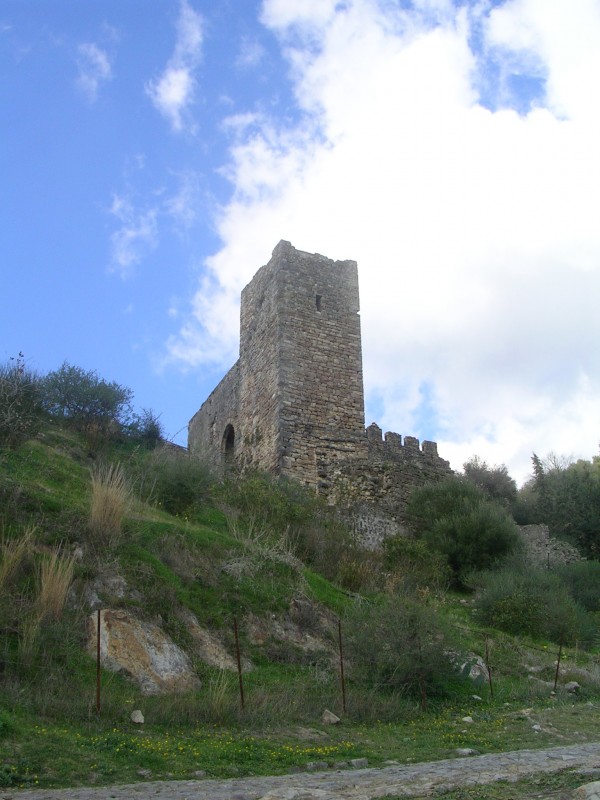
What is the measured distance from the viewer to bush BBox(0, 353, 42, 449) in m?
12.9

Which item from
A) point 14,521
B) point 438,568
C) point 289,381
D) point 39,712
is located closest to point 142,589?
point 14,521

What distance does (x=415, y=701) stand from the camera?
866cm

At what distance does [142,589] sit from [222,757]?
114 inches

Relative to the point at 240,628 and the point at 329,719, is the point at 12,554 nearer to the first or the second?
the point at 240,628

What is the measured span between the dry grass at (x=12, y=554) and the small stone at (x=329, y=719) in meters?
3.24

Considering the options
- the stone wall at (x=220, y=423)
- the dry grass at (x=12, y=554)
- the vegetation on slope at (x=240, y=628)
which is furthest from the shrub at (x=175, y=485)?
the stone wall at (x=220, y=423)

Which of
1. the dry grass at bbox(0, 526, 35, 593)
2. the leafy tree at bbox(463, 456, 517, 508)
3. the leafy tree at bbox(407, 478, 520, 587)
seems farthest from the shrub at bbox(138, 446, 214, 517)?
the leafy tree at bbox(463, 456, 517, 508)

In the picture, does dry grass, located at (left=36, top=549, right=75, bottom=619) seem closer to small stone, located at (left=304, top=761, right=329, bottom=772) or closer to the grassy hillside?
the grassy hillside

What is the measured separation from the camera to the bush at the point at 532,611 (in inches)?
513

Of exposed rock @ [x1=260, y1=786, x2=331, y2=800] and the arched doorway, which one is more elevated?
the arched doorway

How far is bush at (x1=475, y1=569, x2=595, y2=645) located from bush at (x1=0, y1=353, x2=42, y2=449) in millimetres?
8294

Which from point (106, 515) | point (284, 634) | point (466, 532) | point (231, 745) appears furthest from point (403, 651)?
point (466, 532)

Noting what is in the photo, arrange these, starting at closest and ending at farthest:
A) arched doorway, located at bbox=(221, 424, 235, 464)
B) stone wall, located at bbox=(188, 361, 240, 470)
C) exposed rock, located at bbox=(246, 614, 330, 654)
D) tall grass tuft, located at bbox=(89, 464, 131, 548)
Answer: tall grass tuft, located at bbox=(89, 464, 131, 548) → exposed rock, located at bbox=(246, 614, 330, 654) → stone wall, located at bbox=(188, 361, 240, 470) → arched doorway, located at bbox=(221, 424, 235, 464)

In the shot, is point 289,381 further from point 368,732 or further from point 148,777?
point 148,777
